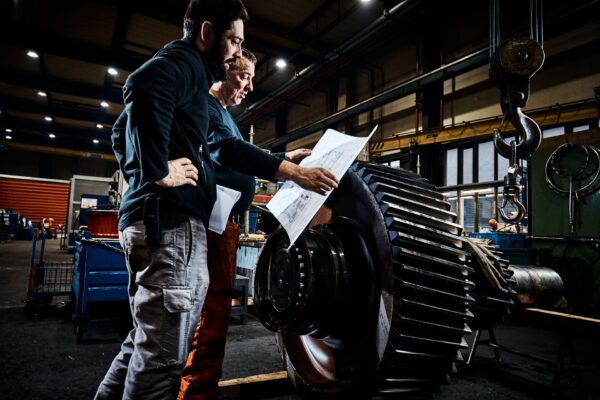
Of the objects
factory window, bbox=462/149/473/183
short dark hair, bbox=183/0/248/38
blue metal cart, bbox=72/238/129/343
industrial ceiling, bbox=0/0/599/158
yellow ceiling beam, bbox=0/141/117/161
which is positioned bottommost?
blue metal cart, bbox=72/238/129/343

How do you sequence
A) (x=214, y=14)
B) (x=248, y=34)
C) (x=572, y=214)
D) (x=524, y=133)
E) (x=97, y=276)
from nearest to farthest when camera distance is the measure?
1. (x=214, y=14)
2. (x=524, y=133)
3. (x=97, y=276)
4. (x=572, y=214)
5. (x=248, y=34)

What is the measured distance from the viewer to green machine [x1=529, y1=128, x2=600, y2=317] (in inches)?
149

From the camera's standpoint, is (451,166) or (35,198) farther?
(35,198)

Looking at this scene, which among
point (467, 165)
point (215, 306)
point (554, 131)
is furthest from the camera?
point (467, 165)

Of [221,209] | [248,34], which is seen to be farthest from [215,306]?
[248,34]

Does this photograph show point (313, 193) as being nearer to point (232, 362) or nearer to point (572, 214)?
point (232, 362)

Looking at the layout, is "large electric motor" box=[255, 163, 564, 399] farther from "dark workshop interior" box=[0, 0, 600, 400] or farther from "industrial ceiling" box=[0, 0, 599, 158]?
"industrial ceiling" box=[0, 0, 599, 158]

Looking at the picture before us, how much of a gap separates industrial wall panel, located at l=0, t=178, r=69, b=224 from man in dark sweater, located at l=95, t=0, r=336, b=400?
18.5m

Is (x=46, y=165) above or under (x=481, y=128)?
above

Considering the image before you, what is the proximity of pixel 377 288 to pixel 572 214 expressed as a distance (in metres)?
4.07

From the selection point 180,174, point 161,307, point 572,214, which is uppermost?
point 572,214

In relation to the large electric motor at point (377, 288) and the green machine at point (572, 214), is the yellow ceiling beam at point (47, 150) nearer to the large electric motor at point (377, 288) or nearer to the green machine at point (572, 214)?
the green machine at point (572, 214)

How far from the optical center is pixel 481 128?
5270 millimetres

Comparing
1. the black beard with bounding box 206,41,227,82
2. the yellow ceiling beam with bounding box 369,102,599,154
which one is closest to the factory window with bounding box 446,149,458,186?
the yellow ceiling beam with bounding box 369,102,599,154
